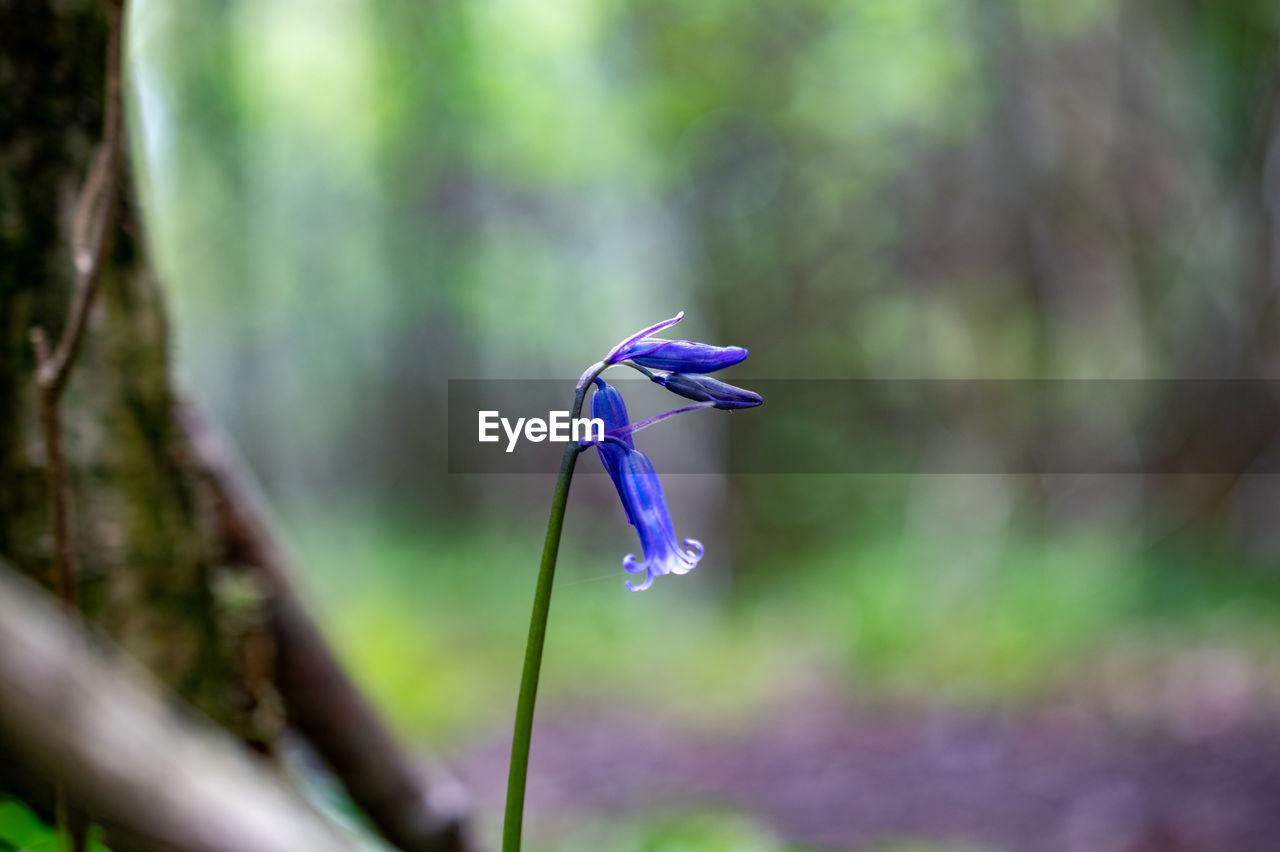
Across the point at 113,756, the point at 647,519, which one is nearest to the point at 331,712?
the point at 647,519

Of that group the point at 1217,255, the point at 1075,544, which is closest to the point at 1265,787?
the point at 1075,544

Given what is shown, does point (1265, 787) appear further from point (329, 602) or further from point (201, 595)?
point (329, 602)

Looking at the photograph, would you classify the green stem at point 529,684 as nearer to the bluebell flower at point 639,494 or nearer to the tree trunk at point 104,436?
the bluebell flower at point 639,494

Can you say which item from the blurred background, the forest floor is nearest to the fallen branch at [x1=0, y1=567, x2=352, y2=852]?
the blurred background

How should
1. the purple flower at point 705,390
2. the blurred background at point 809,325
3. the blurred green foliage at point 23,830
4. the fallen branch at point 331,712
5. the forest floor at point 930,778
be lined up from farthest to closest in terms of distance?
the blurred background at point 809,325 < the forest floor at point 930,778 < the fallen branch at point 331,712 < the blurred green foliage at point 23,830 < the purple flower at point 705,390

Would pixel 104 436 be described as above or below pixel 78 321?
below

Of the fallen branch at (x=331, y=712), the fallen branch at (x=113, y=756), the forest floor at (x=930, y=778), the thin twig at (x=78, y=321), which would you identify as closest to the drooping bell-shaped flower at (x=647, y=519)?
the fallen branch at (x=113, y=756)

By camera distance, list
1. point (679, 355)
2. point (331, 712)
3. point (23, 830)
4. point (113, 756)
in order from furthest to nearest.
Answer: point (331, 712), point (23, 830), point (679, 355), point (113, 756)

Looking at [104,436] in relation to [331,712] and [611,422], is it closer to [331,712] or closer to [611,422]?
[331,712]
